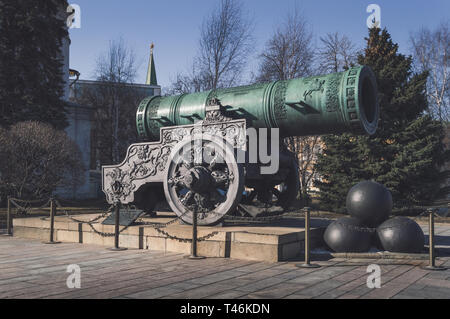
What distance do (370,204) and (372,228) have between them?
383 millimetres

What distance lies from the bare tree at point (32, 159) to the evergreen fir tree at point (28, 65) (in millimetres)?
2164

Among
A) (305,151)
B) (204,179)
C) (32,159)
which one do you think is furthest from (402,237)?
(305,151)

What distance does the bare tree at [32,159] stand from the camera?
55.4 ft

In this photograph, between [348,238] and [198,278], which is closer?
[198,278]

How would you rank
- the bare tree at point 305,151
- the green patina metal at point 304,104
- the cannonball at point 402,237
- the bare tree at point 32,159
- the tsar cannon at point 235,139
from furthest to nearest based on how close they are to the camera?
the bare tree at point 305,151 → the bare tree at point 32,159 → the tsar cannon at point 235,139 → the green patina metal at point 304,104 → the cannonball at point 402,237

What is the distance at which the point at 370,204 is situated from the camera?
7.08 metres

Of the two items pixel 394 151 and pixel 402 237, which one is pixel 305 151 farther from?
pixel 402 237

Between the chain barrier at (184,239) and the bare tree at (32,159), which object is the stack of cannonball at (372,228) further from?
the bare tree at (32,159)

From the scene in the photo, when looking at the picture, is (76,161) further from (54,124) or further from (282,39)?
(282,39)

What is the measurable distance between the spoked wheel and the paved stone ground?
0.92 metres

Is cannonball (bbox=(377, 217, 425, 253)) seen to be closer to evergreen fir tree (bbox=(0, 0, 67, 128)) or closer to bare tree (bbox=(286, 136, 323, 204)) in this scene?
bare tree (bbox=(286, 136, 323, 204))

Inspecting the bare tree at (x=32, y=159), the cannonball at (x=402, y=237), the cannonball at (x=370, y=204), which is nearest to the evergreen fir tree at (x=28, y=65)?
the bare tree at (x=32, y=159)
